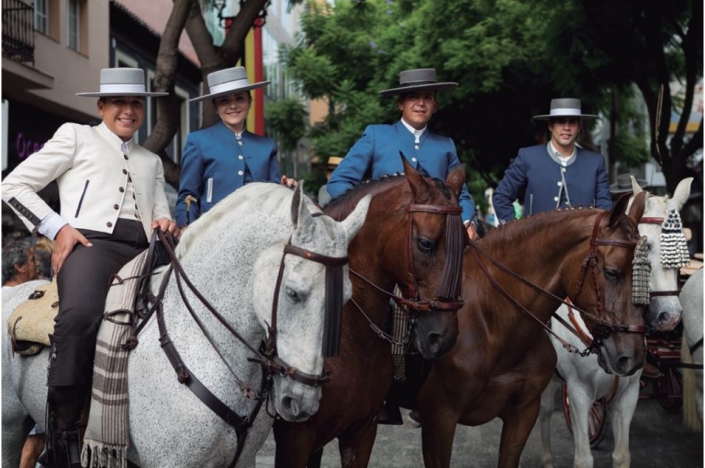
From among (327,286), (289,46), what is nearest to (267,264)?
(327,286)

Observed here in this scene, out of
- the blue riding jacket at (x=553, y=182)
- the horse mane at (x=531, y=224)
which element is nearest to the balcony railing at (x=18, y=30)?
the blue riding jacket at (x=553, y=182)

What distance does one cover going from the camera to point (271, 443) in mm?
8531

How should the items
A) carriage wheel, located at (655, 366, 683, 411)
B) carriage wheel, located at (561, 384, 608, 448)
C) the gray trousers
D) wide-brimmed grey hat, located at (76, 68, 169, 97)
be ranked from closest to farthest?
1. the gray trousers
2. wide-brimmed grey hat, located at (76, 68, 169, 97)
3. carriage wheel, located at (561, 384, 608, 448)
4. carriage wheel, located at (655, 366, 683, 411)

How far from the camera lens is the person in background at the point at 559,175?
656 cm

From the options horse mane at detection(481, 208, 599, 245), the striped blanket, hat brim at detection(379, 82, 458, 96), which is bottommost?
the striped blanket

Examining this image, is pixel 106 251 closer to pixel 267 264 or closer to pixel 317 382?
pixel 267 264

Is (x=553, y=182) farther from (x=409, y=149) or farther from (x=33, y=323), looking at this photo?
(x=33, y=323)

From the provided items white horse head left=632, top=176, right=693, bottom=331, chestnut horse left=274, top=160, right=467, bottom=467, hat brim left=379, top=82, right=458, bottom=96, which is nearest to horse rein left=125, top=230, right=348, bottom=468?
chestnut horse left=274, top=160, right=467, bottom=467

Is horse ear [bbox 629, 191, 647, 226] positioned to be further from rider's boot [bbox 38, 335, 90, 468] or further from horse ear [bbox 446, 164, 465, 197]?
rider's boot [bbox 38, 335, 90, 468]

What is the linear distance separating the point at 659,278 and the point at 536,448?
330 cm

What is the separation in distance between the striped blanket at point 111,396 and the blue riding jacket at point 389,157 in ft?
6.48

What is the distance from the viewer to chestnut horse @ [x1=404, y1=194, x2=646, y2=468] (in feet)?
16.3

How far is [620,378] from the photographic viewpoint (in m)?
6.21

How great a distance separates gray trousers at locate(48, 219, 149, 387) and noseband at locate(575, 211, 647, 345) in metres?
2.55
